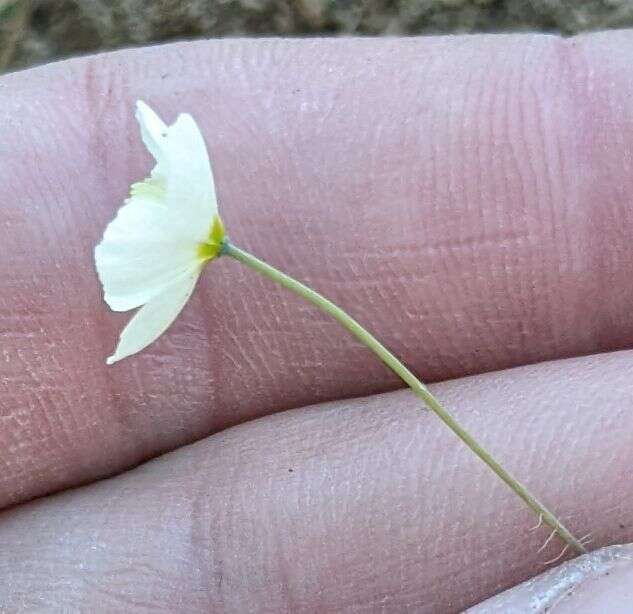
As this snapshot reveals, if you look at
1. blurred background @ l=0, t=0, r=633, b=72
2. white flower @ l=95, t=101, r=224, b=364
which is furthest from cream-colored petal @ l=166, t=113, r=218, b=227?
blurred background @ l=0, t=0, r=633, b=72

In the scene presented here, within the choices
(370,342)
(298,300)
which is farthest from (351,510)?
(370,342)

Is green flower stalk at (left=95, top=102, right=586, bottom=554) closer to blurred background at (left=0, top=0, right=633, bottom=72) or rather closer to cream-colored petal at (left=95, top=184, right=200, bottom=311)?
cream-colored petal at (left=95, top=184, right=200, bottom=311)

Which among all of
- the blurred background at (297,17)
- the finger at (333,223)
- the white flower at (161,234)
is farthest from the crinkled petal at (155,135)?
the blurred background at (297,17)

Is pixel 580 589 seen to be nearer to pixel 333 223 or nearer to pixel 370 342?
pixel 370 342

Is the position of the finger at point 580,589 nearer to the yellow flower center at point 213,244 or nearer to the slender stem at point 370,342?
the slender stem at point 370,342

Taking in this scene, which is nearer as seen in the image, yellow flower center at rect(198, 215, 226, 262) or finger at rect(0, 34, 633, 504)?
yellow flower center at rect(198, 215, 226, 262)

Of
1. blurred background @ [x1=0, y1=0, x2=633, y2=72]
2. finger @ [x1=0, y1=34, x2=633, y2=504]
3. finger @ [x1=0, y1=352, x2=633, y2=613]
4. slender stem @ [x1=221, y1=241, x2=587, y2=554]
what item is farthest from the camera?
blurred background @ [x1=0, y1=0, x2=633, y2=72]
